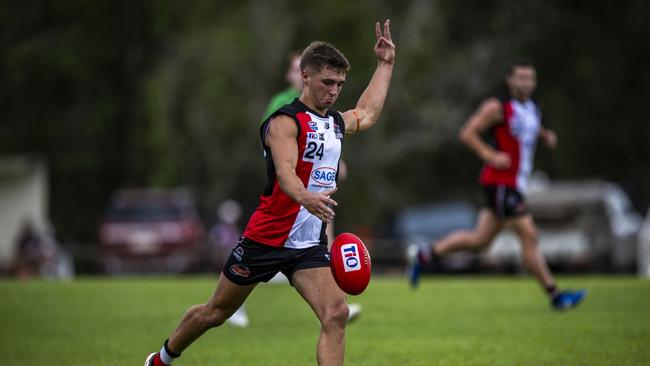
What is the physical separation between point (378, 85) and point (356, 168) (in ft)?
116

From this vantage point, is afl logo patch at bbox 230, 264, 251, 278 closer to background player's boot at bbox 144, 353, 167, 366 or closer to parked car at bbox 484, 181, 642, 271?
background player's boot at bbox 144, 353, 167, 366

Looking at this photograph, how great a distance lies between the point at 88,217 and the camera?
125 feet

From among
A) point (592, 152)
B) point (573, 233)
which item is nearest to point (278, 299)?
point (573, 233)

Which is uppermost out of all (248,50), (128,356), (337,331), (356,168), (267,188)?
(267,188)

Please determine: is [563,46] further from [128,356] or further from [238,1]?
[128,356]

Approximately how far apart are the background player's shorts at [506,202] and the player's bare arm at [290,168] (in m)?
5.72

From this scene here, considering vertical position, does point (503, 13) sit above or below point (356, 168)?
above

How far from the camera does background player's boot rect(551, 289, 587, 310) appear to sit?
37.6 ft

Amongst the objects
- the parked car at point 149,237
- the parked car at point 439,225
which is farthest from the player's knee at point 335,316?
the parked car at point 149,237

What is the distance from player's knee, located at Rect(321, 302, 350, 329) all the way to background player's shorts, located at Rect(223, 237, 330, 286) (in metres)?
0.32

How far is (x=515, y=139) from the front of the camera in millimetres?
12211

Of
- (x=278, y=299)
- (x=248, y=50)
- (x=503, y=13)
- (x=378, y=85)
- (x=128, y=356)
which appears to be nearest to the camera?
(x=378, y=85)

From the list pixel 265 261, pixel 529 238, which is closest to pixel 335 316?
pixel 265 261

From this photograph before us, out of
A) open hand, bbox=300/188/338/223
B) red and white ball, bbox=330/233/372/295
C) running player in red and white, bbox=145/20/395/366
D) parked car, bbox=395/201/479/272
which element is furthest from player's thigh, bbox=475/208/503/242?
parked car, bbox=395/201/479/272
